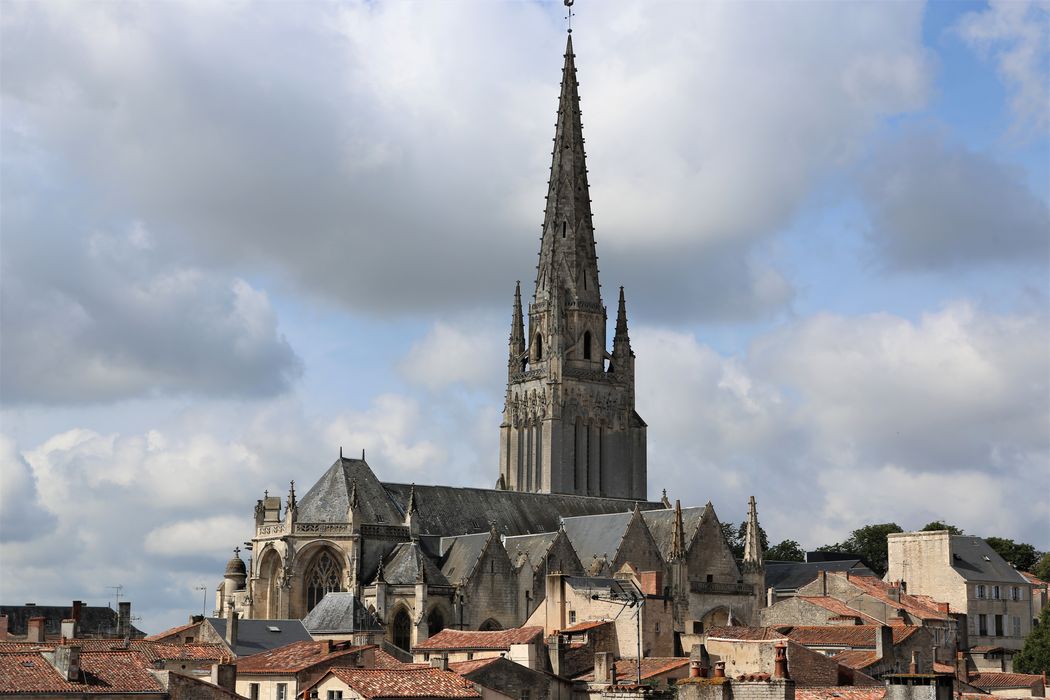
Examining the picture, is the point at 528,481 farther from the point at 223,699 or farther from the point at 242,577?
the point at 223,699

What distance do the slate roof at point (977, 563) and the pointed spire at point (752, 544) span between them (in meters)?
9.59

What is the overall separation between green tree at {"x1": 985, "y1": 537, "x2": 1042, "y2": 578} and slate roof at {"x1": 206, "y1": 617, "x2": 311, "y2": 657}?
66443mm

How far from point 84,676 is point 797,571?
6243 cm

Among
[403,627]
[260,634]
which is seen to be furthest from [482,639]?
[403,627]

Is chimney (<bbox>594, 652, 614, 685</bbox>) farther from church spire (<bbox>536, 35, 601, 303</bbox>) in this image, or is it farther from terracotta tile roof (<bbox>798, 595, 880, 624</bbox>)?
church spire (<bbox>536, 35, 601, 303</bbox>)

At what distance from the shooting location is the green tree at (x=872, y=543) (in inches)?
4803

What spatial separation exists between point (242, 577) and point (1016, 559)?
58058mm

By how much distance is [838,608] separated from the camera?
6669cm

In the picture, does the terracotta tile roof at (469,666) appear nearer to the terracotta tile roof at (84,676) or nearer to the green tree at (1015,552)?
the terracotta tile roof at (84,676)

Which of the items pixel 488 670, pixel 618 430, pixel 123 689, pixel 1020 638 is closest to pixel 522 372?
pixel 618 430

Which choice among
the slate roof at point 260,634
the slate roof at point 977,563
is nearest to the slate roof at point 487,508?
the slate roof at point 977,563

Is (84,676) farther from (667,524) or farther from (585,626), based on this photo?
(667,524)

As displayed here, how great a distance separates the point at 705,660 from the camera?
41.8 m

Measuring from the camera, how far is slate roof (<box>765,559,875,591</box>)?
308 ft
